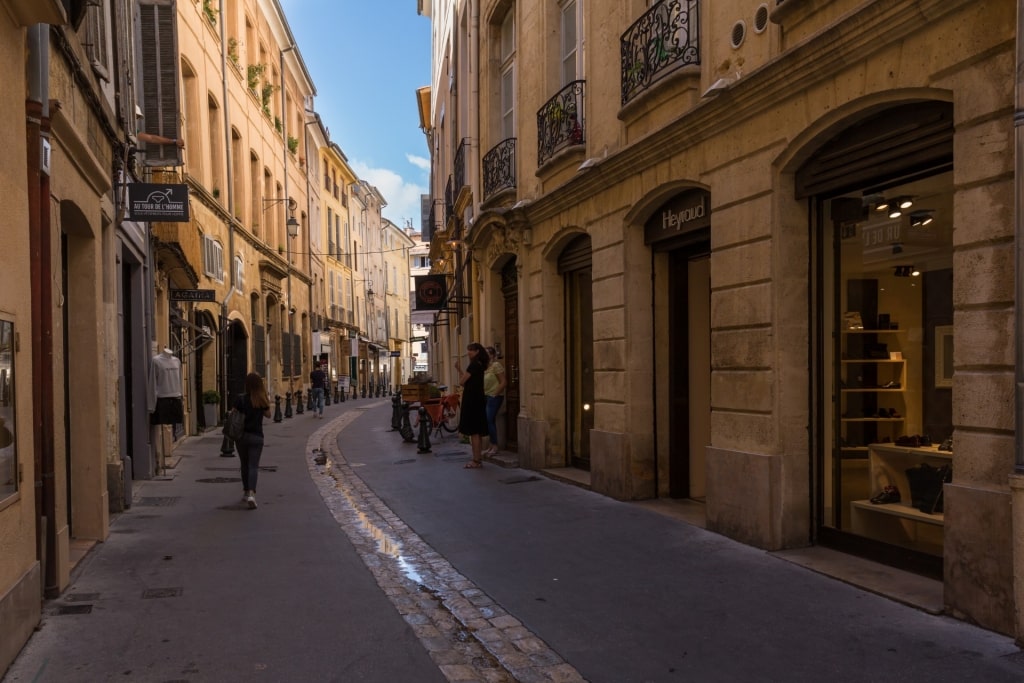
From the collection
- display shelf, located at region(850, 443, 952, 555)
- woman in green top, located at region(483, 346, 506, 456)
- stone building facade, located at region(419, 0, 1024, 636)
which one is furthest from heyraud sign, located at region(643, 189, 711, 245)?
woman in green top, located at region(483, 346, 506, 456)

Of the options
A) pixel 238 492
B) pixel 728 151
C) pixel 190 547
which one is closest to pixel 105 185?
pixel 190 547

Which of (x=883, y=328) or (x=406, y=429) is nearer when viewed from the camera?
(x=883, y=328)

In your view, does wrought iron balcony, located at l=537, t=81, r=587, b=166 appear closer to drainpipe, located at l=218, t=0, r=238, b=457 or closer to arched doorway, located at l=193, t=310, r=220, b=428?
arched doorway, located at l=193, t=310, r=220, b=428

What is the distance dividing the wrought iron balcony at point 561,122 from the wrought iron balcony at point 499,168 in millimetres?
1659

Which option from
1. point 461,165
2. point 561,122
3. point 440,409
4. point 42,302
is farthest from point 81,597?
point 461,165

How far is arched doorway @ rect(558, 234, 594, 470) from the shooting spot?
11.3m

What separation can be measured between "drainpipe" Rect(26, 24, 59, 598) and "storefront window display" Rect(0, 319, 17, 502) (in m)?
0.50

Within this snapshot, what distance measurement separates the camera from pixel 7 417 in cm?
455

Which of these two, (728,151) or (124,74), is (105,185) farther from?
(728,151)

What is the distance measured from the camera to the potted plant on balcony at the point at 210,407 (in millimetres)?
19219

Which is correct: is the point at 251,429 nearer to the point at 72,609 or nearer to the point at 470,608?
the point at 72,609

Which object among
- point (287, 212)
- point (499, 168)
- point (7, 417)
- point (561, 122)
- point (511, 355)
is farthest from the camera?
point (287, 212)

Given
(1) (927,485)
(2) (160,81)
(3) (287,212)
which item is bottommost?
(1) (927,485)

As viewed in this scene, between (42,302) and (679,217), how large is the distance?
18.4ft
